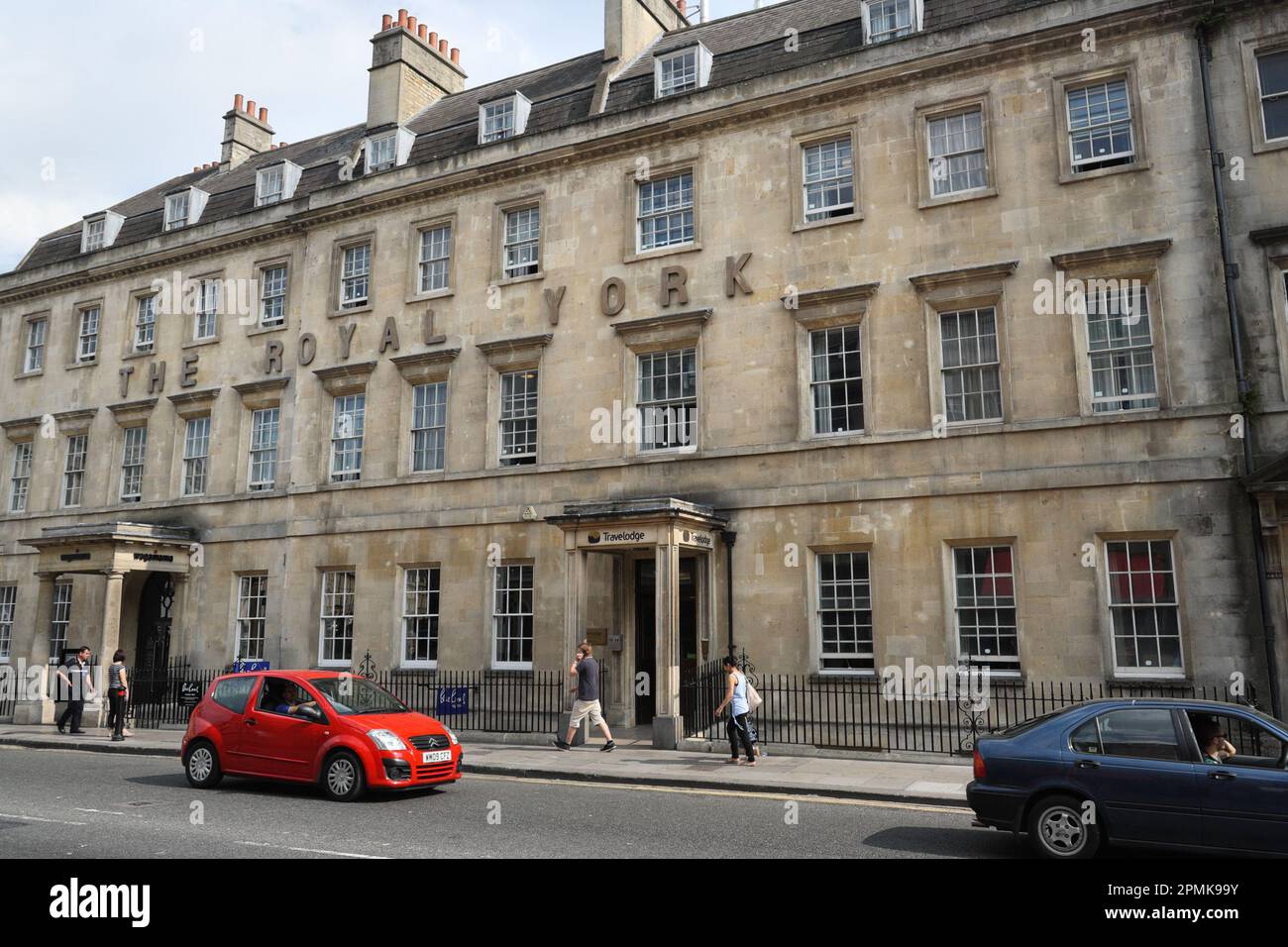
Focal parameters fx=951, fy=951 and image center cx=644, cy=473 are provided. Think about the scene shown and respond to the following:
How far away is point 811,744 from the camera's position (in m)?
15.7

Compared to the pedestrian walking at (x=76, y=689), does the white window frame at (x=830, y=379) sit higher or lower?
higher

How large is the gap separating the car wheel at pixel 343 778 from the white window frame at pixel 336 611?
1040 cm

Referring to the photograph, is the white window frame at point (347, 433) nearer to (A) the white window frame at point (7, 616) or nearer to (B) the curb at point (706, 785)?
(B) the curb at point (706, 785)

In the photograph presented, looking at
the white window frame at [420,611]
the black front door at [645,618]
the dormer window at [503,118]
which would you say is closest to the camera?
the black front door at [645,618]

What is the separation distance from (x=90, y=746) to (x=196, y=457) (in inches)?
344

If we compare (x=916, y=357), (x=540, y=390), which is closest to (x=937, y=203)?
(x=916, y=357)

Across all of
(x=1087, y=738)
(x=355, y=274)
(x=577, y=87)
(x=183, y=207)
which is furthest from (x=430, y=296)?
(x=1087, y=738)

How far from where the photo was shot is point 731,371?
1816 centimetres

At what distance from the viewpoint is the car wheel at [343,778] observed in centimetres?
1123

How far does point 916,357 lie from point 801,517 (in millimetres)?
3452

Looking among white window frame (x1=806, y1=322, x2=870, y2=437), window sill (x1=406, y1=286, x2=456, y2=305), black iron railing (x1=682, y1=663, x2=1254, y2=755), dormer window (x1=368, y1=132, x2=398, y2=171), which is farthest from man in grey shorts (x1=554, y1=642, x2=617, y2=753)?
dormer window (x1=368, y1=132, x2=398, y2=171)

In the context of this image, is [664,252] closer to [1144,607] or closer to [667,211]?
[667,211]

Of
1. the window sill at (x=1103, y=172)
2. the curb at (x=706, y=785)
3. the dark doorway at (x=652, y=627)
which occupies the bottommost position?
the curb at (x=706, y=785)

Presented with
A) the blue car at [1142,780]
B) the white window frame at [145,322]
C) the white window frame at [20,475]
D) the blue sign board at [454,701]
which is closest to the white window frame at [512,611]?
the blue sign board at [454,701]
